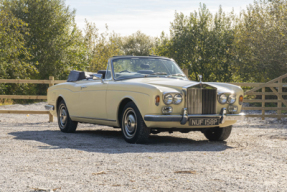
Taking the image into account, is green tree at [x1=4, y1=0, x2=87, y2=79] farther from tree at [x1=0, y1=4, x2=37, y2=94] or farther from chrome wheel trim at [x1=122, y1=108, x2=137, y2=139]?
chrome wheel trim at [x1=122, y1=108, x2=137, y2=139]

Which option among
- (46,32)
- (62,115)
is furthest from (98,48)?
(62,115)

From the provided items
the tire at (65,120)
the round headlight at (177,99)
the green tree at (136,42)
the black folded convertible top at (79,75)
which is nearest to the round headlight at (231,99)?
the round headlight at (177,99)

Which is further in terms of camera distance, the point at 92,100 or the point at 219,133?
the point at 92,100

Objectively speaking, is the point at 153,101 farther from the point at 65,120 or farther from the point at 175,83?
the point at 65,120

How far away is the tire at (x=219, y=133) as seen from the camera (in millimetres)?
8305

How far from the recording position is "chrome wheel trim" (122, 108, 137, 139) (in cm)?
758

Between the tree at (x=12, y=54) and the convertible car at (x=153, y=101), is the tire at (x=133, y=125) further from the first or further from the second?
the tree at (x=12, y=54)

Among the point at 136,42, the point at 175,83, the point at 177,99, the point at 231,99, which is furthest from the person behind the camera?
the point at 136,42

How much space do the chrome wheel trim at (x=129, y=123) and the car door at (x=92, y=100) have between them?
794 mm

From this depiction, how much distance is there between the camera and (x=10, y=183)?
4332 mm

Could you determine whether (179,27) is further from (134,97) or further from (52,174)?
(52,174)

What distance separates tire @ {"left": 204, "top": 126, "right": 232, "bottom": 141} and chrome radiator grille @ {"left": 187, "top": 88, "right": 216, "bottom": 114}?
3.06 ft

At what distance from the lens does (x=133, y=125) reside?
761 cm

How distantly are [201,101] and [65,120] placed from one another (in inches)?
167
